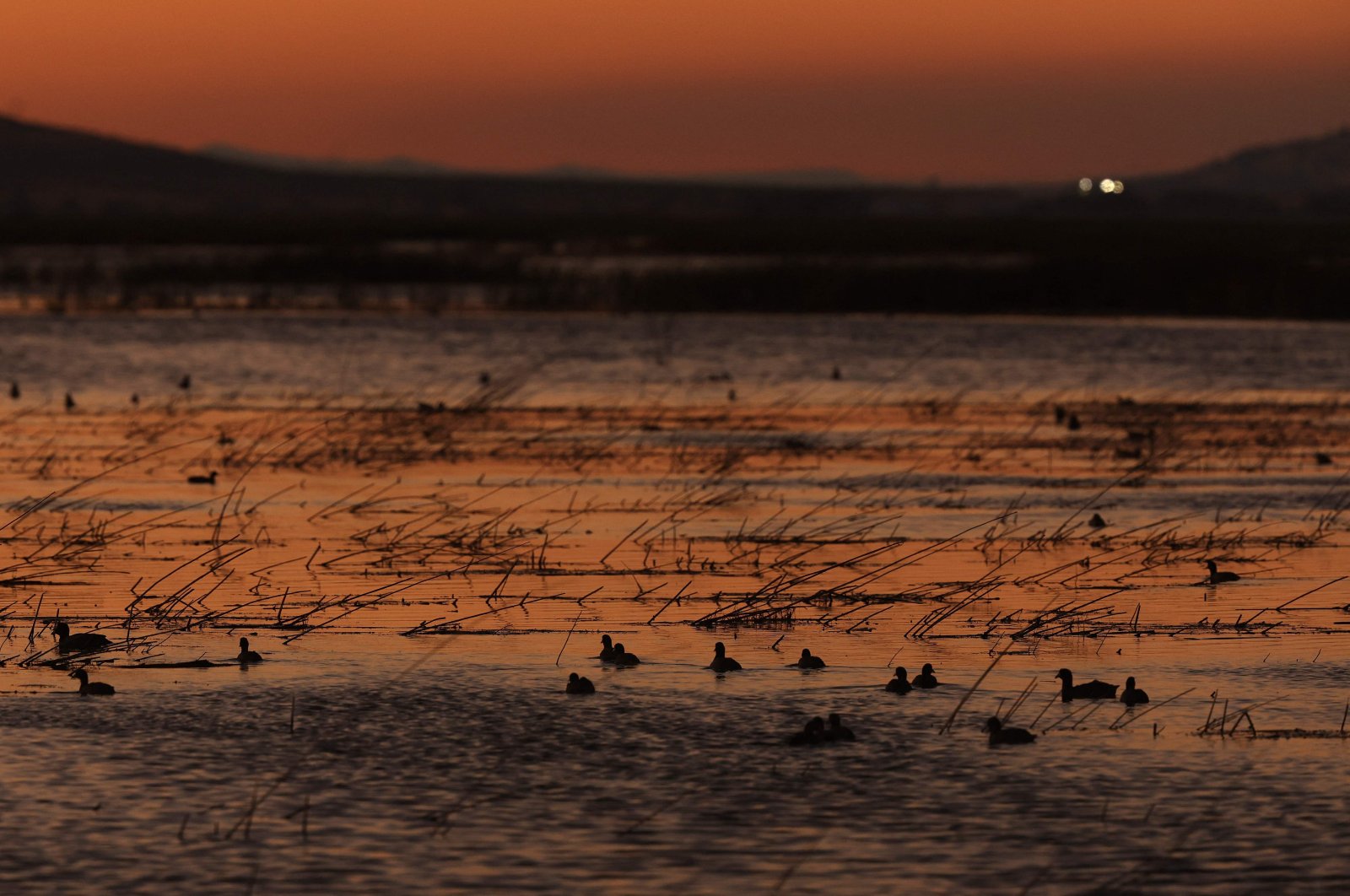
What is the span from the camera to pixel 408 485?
25406mm

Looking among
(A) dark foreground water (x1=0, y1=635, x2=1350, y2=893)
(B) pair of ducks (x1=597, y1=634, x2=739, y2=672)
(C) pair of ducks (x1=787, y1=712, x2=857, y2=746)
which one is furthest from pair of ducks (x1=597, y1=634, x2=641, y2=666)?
(C) pair of ducks (x1=787, y1=712, x2=857, y2=746)

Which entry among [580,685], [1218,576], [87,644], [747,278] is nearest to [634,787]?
[580,685]

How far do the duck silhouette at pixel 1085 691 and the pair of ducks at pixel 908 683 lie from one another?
2.77 ft

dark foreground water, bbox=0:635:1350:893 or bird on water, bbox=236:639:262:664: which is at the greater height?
bird on water, bbox=236:639:262:664

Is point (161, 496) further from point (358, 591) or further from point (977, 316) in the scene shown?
point (977, 316)

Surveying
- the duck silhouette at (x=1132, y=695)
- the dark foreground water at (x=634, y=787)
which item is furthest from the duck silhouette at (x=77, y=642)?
the duck silhouette at (x=1132, y=695)

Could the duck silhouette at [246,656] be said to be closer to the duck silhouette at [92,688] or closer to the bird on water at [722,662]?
the duck silhouette at [92,688]

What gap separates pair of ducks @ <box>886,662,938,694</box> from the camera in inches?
560

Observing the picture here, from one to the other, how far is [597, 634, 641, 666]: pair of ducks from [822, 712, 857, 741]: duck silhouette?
225cm

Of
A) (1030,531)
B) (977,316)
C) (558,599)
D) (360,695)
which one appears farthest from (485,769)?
(977,316)

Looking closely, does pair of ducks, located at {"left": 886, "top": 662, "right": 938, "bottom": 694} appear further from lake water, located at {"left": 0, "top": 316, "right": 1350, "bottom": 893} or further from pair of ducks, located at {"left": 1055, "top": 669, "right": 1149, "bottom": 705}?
pair of ducks, located at {"left": 1055, "top": 669, "right": 1149, "bottom": 705}

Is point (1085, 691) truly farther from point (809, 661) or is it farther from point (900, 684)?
point (809, 661)

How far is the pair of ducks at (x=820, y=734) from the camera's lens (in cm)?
1292

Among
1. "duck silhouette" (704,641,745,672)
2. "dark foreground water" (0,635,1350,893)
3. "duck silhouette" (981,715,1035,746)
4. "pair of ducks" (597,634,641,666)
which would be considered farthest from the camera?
"pair of ducks" (597,634,641,666)
